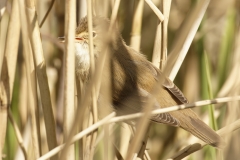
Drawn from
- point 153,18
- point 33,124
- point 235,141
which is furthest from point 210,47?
point 33,124

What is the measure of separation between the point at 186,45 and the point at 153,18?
4.79 ft

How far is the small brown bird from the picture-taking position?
2502mm

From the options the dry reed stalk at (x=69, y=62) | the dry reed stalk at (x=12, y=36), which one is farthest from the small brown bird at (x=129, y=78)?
Answer: the dry reed stalk at (x=69, y=62)

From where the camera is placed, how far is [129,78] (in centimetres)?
265

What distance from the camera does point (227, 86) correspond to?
2.66m

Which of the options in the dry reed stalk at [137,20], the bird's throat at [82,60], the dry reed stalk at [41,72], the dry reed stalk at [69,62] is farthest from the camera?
the bird's throat at [82,60]

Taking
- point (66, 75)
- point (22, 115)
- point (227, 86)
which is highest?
point (66, 75)

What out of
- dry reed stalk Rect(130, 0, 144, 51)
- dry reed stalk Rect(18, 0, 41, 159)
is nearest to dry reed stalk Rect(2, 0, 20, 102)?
dry reed stalk Rect(18, 0, 41, 159)

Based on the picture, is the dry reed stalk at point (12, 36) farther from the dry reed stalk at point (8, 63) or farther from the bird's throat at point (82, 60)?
the bird's throat at point (82, 60)

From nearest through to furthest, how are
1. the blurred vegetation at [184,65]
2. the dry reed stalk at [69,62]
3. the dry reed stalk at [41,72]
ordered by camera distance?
the dry reed stalk at [69,62]
the dry reed stalk at [41,72]
the blurred vegetation at [184,65]

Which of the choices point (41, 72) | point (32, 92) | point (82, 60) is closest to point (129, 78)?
point (82, 60)

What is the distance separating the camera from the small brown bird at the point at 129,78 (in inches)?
98.5

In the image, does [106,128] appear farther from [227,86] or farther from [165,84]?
[227,86]

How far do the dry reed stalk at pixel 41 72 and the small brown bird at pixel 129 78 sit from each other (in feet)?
1.79
